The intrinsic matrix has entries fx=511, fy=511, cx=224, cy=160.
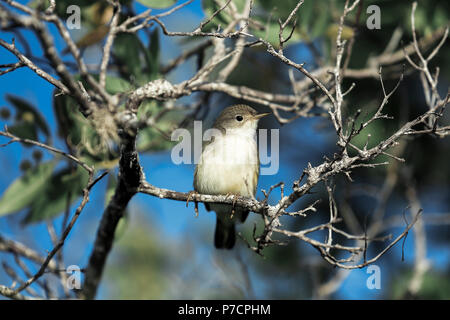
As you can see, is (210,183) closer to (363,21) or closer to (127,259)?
(127,259)

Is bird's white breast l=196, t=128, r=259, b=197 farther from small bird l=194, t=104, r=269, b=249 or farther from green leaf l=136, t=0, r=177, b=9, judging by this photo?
green leaf l=136, t=0, r=177, b=9

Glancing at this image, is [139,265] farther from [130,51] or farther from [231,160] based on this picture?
[130,51]

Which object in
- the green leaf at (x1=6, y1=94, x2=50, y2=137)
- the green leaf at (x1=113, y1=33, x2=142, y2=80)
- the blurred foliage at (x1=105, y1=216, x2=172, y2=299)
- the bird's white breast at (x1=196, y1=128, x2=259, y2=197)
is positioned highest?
the green leaf at (x1=113, y1=33, x2=142, y2=80)

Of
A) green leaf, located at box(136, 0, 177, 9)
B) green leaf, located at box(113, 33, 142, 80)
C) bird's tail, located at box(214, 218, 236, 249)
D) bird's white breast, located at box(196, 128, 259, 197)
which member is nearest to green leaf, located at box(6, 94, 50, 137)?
green leaf, located at box(113, 33, 142, 80)

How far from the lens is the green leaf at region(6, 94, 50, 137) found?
14.0 feet

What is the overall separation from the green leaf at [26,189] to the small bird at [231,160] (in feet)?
4.41

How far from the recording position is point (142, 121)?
2.43 meters

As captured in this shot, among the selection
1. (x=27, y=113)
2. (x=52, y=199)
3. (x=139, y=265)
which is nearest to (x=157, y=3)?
(x=27, y=113)

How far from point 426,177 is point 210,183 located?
9.13 feet

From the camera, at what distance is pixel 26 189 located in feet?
13.9

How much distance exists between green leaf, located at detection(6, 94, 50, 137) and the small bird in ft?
4.67

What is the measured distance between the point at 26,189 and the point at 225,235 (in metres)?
2.07

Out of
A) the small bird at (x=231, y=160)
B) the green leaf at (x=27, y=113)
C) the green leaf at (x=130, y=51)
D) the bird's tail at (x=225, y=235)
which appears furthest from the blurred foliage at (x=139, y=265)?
the green leaf at (x=130, y=51)

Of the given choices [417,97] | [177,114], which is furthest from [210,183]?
[417,97]
